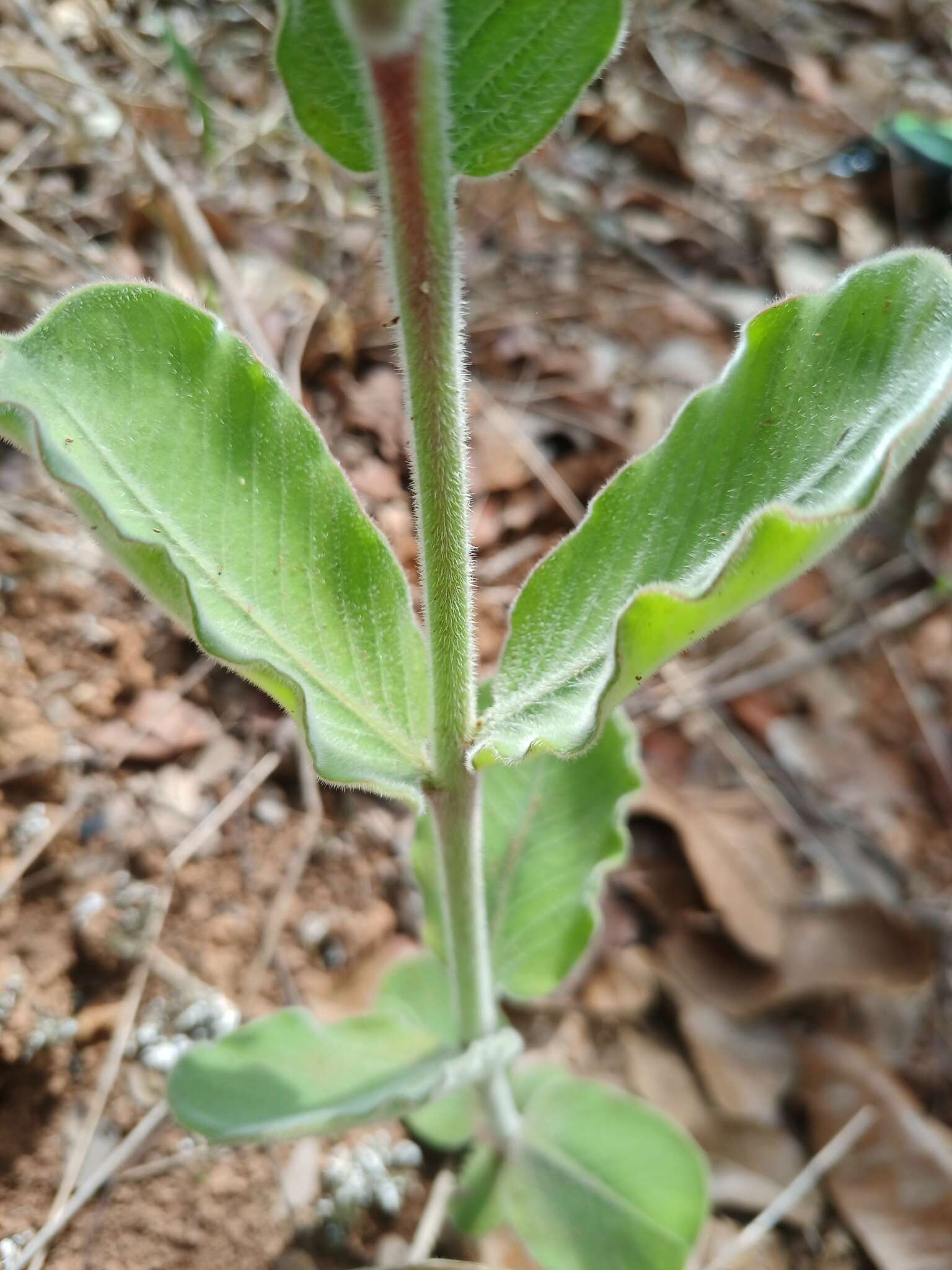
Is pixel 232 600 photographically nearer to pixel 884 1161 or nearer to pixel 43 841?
pixel 43 841

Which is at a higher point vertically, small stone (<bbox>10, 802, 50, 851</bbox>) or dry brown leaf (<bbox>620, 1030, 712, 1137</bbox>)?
small stone (<bbox>10, 802, 50, 851</bbox>)

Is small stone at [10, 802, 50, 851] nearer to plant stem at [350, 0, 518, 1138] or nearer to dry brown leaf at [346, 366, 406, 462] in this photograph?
plant stem at [350, 0, 518, 1138]

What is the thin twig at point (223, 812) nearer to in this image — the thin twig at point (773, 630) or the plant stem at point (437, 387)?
the plant stem at point (437, 387)

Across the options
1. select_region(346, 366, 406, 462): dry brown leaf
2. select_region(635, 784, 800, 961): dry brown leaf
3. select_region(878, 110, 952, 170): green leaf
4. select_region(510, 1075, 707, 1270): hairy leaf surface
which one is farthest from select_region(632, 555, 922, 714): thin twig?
select_region(878, 110, 952, 170): green leaf

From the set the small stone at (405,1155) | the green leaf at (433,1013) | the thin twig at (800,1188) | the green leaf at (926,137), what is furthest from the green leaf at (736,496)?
the green leaf at (926,137)

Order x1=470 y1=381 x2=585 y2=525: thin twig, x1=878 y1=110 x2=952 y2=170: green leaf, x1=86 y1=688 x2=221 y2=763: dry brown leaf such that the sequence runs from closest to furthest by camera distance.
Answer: x1=86 y1=688 x2=221 y2=763: dry brown leaf, x1=470 y1=381 x2=585 y2=525: thin twig, x1=878 y1=110 x2=952 y2=170: green leaf

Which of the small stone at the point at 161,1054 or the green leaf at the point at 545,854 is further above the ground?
the green leaf at the point at 545,854
